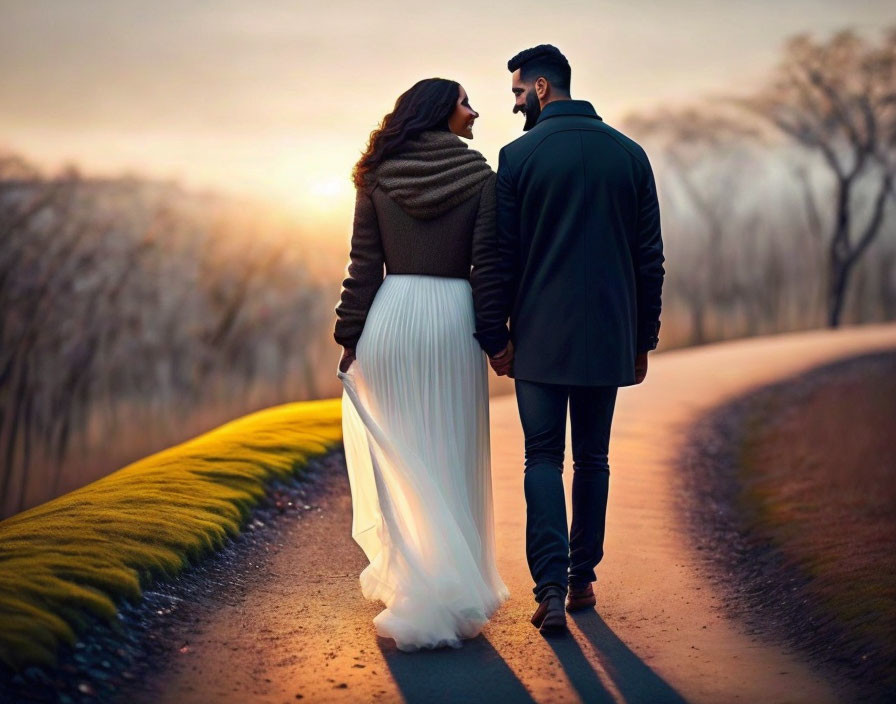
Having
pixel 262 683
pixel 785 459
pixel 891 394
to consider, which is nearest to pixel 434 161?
pixel 262 683

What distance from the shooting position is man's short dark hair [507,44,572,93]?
4.40 m

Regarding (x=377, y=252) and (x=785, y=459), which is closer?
(x=377, y=252)

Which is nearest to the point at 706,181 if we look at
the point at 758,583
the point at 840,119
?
the point at 840,119

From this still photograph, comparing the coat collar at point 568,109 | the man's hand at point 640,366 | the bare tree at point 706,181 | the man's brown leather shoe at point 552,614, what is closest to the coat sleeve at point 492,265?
the coat collar at point 568,109

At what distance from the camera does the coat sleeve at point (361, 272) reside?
4312 mm

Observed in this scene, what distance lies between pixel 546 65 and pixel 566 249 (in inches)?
30.5

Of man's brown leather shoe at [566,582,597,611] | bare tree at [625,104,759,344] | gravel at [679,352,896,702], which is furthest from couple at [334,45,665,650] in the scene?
bare tree at [625,104,759,344]

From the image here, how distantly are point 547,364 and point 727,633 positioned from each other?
138cm

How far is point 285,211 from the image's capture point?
53.2ft

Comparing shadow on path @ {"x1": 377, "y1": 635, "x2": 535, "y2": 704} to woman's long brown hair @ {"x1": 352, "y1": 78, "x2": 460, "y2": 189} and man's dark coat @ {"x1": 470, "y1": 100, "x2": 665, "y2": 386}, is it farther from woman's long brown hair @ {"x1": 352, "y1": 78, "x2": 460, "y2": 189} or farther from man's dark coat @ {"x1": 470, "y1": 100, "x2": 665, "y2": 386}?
woman's long brown hair @ {"x1": 352, "y1": 78, "x2": 460, "y2": 189}

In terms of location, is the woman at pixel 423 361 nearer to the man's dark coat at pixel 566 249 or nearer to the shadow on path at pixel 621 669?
the man's dark coat at pixel 566 249

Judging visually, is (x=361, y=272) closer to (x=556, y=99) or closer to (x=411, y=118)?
(x=411, y=118)

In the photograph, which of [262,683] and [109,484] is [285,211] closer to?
[109,484]

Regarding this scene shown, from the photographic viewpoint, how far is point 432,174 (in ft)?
13.7
